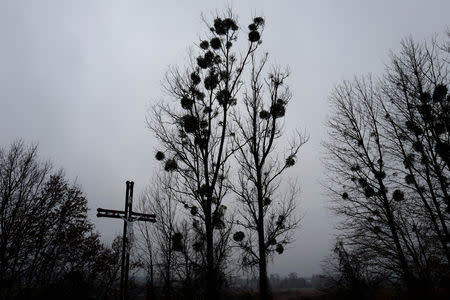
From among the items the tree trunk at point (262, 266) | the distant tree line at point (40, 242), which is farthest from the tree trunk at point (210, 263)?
the distant tree line at point (40, 242)

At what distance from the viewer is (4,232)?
1034cm

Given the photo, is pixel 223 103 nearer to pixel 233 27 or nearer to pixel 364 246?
pixel 233 27

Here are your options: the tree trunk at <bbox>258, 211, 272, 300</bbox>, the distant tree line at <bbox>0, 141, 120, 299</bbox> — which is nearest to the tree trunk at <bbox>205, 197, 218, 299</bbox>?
the tree trunk at <bbox>258, 211, 272, 300</bbox>

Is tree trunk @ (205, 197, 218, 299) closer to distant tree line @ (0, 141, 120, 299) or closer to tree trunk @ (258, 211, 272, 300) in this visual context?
tree trunk @ (258, 211, 272, 300)

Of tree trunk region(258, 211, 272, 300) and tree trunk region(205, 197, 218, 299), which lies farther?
tree trunk region(258, 211, 272, 300)

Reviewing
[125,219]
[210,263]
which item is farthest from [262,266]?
[125,219]

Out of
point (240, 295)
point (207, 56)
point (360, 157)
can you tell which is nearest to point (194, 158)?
point (207, 56)

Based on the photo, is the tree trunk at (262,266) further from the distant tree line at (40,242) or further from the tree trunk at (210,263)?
the distant tree line at (40,242)

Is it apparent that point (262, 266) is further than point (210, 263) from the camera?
Yes

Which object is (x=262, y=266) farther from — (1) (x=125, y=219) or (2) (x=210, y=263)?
(1) (x=125, y=219)

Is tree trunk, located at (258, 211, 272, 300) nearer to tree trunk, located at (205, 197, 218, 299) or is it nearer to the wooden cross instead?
tree trunk, located at (205, 197, 218, 299)

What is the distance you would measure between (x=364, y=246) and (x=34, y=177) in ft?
46.6

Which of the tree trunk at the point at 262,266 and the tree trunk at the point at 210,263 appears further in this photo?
the tree trunk at the point at 262,266

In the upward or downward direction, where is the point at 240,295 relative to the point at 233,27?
downward
